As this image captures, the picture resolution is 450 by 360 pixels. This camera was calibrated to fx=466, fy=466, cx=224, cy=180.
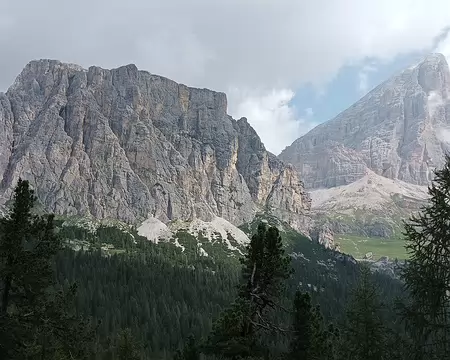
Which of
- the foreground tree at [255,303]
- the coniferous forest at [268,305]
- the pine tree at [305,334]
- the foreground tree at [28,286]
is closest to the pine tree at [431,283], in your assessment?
the coniferous forest at [268,305]

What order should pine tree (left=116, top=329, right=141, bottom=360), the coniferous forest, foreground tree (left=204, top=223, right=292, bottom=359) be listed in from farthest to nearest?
pine tree (left=116, top=329, right=141, bottom=360) < foreground tree (left=204, top=223, right=292, bottom=359) < the coniferous forest

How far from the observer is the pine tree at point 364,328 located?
29141mm

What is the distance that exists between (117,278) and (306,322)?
163732 millimetres

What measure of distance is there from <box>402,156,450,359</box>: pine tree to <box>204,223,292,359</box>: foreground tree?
5.87 metres

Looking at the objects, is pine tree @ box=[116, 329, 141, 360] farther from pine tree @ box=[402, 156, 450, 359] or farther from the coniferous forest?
pine tree @ box=[402, 156, 450, 359]

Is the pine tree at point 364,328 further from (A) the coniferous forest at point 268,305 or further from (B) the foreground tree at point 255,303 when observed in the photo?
(B) the foreground tree at point 255,303

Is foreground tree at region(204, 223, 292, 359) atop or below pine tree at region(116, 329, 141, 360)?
atop

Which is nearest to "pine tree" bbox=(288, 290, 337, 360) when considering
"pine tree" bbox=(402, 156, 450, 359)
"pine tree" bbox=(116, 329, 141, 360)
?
"pine tree" bbox=(402, 156, 450, 359)

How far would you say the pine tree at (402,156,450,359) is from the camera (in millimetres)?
18641

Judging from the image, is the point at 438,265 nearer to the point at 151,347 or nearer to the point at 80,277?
the point at 151,347

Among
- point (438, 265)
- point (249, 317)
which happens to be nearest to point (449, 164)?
point (438, 265)

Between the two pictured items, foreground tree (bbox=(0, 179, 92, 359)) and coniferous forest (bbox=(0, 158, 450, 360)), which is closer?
coniferous forest (bbox=(0, 158, 450, 360))

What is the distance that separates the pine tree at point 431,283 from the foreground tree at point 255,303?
587cm

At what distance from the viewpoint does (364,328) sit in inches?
1182
